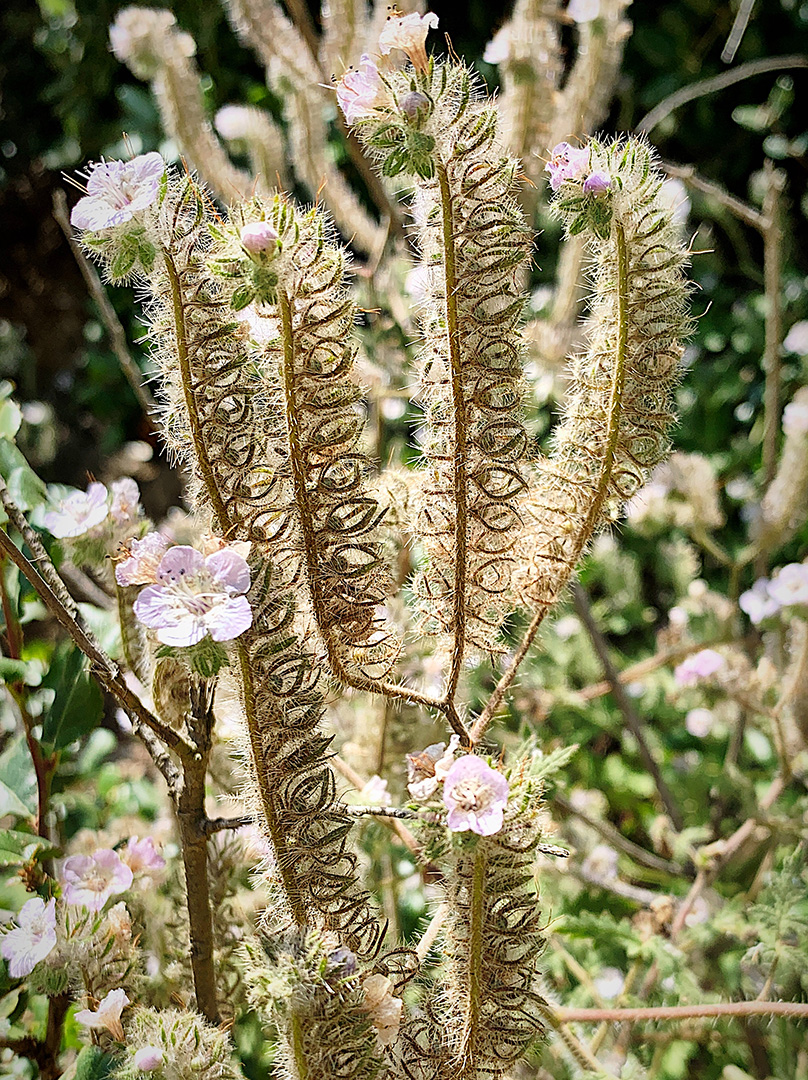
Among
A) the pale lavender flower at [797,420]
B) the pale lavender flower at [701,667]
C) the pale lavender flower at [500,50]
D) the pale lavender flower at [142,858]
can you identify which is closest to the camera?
the pale lavender flower at [142,858]

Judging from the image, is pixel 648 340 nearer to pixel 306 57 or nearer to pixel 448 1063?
pixel 448 1063

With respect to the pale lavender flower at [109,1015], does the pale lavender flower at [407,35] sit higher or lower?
higher

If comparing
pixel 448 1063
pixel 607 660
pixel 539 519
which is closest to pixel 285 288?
pixel 539 519

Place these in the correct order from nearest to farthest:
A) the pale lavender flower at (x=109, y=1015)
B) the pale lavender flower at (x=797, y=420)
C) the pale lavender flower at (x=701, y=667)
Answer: the pale lavender flower at (x=109, y=1015)
the pale lavender flower at (x=701, y=667)
the pale lavender flower at (x=797, y=420)

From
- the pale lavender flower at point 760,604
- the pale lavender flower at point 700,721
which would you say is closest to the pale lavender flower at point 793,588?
the pale lavender flower at point 760,604

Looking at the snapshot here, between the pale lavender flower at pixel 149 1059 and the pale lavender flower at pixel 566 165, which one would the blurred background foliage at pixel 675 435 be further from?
the pale lavender flower at pixel 566 165

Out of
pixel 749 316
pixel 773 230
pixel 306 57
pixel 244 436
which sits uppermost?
pixel 749 316

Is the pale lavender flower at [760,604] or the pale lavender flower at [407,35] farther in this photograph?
the pale lavender flower at [760,604]
